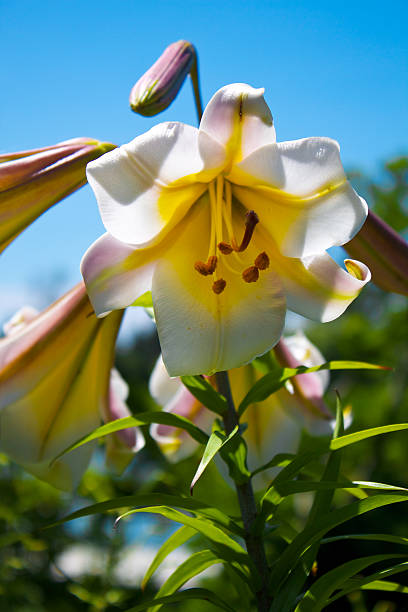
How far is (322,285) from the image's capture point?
0.59 meters

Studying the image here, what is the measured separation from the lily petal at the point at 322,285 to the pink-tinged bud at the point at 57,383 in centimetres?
21

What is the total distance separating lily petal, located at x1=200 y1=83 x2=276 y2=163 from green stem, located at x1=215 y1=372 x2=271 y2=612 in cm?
26

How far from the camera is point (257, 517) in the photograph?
61cm

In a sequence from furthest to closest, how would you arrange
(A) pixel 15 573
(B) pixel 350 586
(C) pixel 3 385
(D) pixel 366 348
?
(D) pixel 366 348
(A) pixel 15 573
(C) pixel 3 385
(B) pixel 350 586

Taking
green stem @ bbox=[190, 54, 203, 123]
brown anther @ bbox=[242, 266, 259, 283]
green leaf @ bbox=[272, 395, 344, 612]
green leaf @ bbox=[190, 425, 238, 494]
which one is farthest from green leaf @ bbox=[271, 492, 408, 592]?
green stem @ bbox=[190, 54, 203, 123]

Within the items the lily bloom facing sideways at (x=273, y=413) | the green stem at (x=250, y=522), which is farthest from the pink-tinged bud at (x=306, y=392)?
the green stem at (x=250, y=522)

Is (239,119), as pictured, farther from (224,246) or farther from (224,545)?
(224,545)

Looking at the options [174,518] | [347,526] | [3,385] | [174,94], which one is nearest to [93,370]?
[3,385]

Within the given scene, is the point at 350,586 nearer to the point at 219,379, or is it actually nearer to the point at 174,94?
the point at 219,379

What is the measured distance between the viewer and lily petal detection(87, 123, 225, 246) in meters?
0.52

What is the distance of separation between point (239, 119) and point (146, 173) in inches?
3.8

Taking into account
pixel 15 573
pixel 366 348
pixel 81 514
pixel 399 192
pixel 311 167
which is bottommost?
pixel 366 348

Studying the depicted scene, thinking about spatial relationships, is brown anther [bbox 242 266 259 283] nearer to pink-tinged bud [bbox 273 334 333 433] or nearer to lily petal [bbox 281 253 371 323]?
lily petal [bbox 281 253 371 323]

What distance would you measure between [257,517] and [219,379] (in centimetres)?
15
